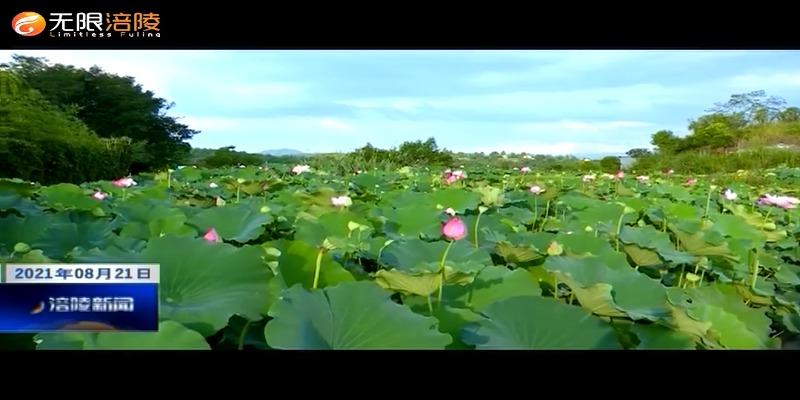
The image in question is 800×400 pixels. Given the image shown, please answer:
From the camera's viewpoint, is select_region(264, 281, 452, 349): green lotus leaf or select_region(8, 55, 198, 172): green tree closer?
select_region(264, 281, 452, 349): green lotus leaf

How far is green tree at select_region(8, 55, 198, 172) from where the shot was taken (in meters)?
0.84

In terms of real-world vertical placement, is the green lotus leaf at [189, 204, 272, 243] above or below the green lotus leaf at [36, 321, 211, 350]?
above

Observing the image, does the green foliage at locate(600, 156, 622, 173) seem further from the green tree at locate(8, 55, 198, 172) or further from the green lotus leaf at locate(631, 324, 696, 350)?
the green tree at locate(8, 55, 198, 172)

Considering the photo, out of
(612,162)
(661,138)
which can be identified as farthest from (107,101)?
(612,162)

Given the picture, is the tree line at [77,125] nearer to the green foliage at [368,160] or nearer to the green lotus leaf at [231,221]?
the green lotus leaf at [231,221]

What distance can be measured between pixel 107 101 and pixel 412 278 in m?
0.90

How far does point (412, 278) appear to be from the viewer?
617mm

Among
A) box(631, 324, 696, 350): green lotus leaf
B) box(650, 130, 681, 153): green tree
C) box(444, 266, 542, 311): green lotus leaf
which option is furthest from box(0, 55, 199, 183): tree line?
box(650, 130, 681, 153): green tree

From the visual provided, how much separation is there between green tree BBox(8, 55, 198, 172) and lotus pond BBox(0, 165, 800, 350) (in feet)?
0.54

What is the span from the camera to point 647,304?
680 mm

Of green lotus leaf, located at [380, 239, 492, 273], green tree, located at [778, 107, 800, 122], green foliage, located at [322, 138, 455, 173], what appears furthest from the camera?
green foliage, located at [322, 138, 455, 173]

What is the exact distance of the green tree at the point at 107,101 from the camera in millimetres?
841
